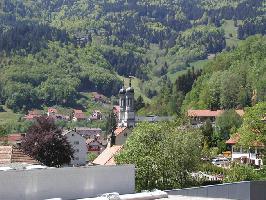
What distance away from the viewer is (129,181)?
18.8 m

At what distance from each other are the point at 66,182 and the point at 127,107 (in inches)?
3444

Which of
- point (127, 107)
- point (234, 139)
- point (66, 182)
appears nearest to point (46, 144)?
point (66, 182)

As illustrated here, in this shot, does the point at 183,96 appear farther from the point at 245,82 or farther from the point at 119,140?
the point at 119,140

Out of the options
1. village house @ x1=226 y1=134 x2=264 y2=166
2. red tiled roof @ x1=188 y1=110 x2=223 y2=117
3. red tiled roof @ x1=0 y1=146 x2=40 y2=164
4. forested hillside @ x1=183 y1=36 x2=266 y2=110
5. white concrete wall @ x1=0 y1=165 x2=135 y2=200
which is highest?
forested hillside @ x1=183 y1=36 x2=266 y2=110

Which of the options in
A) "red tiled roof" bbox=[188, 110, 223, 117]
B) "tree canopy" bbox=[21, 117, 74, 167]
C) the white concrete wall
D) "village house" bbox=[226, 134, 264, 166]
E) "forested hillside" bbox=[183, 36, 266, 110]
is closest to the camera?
the white concrete wall

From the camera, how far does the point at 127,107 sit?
104500 mm

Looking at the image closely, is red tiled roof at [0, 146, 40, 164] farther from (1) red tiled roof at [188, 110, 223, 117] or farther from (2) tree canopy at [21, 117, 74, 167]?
(1) red tiled roof at [188, 110, 223, 117]

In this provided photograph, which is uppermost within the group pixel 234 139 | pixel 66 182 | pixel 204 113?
pixel 66 182

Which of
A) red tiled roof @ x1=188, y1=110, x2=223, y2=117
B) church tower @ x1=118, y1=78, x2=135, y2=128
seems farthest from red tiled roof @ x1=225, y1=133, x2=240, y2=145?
church tower @ x1=118, y1=78, x2=135, y2=128

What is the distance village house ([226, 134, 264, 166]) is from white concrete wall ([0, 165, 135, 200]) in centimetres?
3468

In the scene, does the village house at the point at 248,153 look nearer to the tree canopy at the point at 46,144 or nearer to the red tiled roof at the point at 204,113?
the tree canopy at the point at 46,144

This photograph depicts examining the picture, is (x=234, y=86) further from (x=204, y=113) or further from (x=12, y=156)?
(x=12, y=156)

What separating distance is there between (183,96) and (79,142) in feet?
131

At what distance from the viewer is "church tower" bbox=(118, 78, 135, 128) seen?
104 meters
